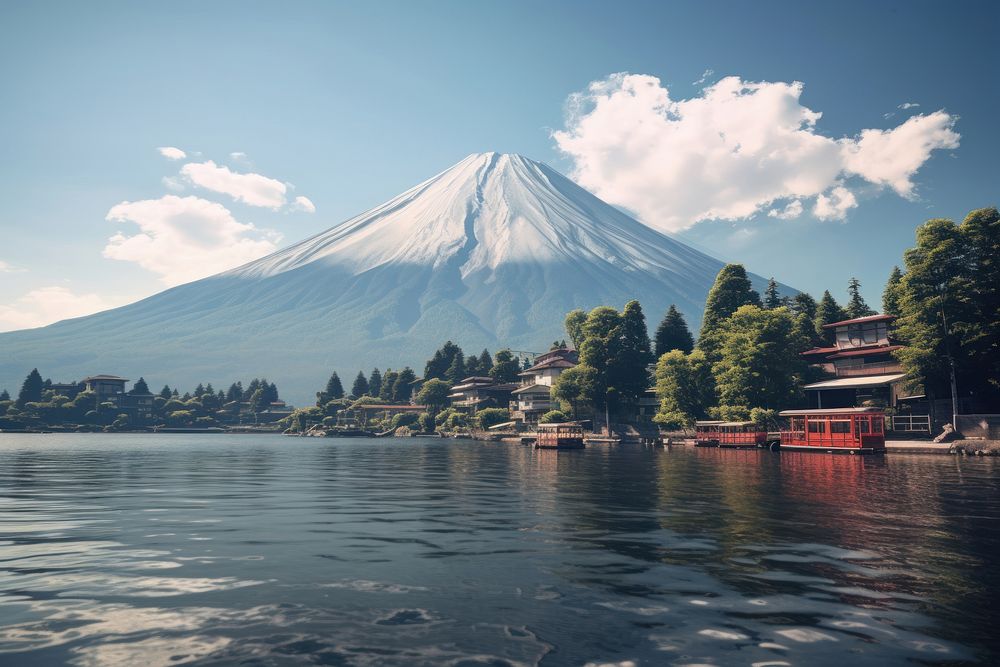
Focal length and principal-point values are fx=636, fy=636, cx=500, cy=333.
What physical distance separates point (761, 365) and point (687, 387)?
42.0 ft

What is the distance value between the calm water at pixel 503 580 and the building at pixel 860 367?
46156 mm

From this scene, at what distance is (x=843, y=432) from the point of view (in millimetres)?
51281

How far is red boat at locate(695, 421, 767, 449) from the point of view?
202 ft

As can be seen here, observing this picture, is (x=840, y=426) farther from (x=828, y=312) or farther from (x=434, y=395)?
(x=434, y=395)

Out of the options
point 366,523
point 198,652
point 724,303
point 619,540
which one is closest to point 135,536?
point 366,523

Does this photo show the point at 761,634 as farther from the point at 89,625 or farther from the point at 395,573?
the point at 89,625

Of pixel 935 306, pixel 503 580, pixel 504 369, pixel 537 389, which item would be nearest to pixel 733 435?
pixel 935 306

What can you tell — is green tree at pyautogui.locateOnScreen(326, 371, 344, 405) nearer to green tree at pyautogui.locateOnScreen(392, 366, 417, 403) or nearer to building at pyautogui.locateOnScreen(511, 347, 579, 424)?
green tree at pyautogui.locateOnScreen(392, 366, 417, 403)

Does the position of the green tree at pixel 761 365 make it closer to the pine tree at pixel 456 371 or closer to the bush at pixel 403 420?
the bush at pixel 403 420

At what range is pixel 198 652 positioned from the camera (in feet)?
23.8

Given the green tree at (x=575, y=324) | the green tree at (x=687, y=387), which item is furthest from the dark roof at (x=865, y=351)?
the green tree at (x=575, y=324)

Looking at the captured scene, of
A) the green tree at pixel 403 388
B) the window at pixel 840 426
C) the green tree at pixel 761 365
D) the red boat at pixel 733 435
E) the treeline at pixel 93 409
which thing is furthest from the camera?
the green tree at pixel 403 388

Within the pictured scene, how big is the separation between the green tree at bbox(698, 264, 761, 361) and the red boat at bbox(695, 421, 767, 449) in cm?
1471

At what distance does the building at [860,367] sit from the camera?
64.0 m
